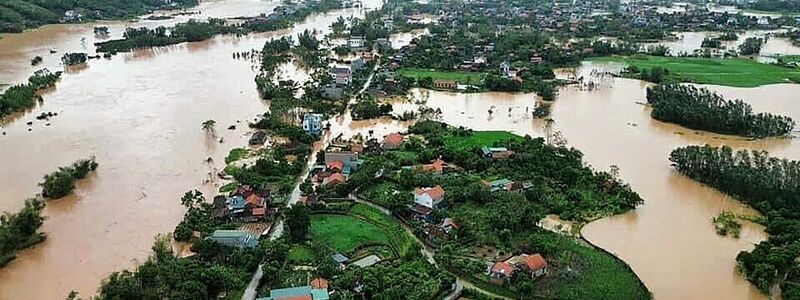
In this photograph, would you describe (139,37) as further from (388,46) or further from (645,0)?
(645,0)

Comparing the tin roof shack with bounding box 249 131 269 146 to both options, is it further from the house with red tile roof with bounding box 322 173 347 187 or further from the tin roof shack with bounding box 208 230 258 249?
the tin roof shack with bounding box 208 230 258 249

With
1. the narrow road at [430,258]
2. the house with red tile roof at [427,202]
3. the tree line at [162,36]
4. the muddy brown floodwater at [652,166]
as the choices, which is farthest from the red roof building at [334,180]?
the tree line at [162,36]

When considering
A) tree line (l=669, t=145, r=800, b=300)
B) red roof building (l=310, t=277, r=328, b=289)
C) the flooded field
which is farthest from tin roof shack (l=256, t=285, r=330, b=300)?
the flooded field

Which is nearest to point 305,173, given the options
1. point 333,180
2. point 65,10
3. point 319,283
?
point 333,180

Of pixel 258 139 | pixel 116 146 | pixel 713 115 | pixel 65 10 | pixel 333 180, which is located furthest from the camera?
pixel 65 10

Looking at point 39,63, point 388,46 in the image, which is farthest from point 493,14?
point 39,63

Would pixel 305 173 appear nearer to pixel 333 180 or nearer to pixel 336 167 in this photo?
pixel 336 167

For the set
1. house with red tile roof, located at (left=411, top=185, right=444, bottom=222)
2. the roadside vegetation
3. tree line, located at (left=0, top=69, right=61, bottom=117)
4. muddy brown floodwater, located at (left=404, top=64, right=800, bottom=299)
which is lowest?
muddy brown floodwater, located at (left=404, top=64, right=800, bottom=299)
